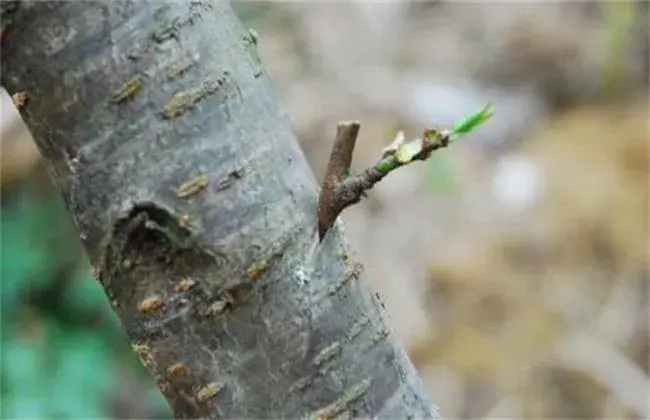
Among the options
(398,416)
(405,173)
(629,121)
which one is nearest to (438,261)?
(405,173)

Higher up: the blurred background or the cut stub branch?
the cut stub branch

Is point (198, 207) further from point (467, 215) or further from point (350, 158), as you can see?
point (467, 215)

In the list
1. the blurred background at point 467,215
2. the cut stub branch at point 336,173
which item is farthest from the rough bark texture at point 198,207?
the blurred background at point 467,215

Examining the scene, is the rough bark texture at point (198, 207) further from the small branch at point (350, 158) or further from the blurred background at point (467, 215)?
the blurred background at point (467, 215)

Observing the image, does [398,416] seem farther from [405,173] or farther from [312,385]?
[405,173]

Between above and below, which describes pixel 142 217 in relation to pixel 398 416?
above

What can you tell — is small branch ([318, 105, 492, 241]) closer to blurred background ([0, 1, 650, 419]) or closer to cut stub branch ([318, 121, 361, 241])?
cut stub branch ([318, 121, 361, 241])

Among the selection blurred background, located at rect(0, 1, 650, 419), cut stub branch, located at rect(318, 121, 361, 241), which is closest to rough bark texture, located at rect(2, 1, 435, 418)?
cut stub branch, located at rect(318, 121, 361, 241)
